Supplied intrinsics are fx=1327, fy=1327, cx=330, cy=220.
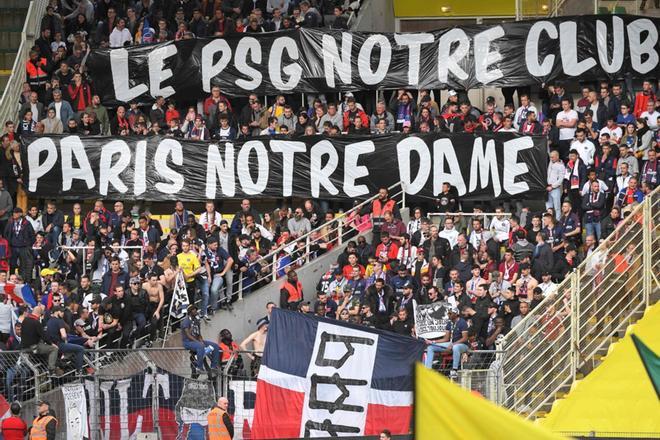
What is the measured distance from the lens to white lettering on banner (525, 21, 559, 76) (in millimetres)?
27359

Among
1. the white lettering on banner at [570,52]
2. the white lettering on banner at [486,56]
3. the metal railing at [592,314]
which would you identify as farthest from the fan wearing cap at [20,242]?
the white lettering on banner at [570,52]

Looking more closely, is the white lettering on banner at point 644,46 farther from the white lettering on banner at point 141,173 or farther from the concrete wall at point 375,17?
the white lettering on banner at point 141,173

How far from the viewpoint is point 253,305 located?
78.4ft

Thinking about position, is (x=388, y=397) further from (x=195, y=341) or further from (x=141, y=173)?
(x=141, y=173)

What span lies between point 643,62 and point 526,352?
11.1 metres

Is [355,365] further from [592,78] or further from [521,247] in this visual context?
[592,78]

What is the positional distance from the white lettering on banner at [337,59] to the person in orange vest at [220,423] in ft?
43.5

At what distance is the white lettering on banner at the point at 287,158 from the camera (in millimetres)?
27312

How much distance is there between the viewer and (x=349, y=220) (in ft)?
85.3

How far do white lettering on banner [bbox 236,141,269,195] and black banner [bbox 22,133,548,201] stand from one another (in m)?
0.02

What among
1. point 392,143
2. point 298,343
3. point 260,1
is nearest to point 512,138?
point 392,143

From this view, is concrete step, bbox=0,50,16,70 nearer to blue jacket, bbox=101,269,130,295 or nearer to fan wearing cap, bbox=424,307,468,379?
blue jacket, bbox=101,269,130,295

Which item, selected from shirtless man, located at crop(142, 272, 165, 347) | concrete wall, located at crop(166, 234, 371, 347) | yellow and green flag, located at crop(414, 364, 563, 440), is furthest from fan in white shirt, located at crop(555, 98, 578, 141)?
yellow and green flag, located at crop(414, 364, 563, 440)

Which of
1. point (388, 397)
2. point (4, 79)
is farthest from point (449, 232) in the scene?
point (4, 79)
